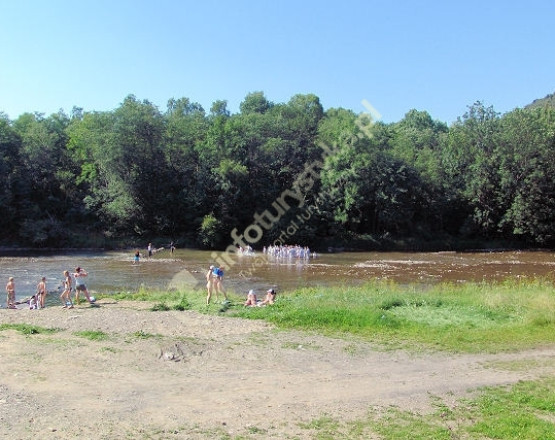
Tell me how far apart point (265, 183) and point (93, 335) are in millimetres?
49878

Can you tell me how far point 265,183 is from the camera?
212 feet

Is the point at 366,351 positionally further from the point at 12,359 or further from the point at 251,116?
the point at 251,116

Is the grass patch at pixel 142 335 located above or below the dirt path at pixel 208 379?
above

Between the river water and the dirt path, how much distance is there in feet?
45.0

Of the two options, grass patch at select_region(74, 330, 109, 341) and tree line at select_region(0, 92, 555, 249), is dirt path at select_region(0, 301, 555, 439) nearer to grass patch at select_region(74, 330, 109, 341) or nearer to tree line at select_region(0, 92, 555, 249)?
grass patch at select_region(74, 330, 109, 341)

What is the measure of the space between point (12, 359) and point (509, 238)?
64090mm

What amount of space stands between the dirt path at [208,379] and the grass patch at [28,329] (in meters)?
0.28

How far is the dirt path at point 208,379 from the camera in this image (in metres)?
9.23

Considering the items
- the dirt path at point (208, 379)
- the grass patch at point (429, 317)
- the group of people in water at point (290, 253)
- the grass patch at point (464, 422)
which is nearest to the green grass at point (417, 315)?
the grass patch at point (429, 317)

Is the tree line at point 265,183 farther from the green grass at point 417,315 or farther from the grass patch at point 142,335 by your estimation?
the grass patch at point 142,335

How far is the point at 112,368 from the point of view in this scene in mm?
12492

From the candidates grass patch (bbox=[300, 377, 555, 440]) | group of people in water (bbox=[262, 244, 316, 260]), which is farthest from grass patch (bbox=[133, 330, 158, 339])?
group of people in water (bbox=[262, 244, 316, 260])

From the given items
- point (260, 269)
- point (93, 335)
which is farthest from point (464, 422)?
point (260, 269)

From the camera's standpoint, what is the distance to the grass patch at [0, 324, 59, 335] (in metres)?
16.2
